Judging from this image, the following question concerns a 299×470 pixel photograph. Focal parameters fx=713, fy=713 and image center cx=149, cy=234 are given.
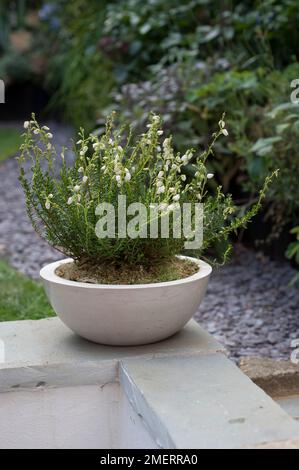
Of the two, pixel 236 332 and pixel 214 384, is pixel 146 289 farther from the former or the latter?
pixel 236 332

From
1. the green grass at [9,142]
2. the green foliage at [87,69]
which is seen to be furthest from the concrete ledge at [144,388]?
the green grass at [9,142]

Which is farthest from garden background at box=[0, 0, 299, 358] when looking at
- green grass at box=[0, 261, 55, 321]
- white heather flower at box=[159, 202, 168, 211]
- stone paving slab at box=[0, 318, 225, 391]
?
white heather flower at box=[159, 202, 168, 211]

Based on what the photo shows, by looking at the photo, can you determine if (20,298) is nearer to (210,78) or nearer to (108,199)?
(108,199)

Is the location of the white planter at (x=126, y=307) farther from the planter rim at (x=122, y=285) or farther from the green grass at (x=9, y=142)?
the green grass at (x=9, y=142)

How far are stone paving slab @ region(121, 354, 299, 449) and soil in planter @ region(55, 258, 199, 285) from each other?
186mm

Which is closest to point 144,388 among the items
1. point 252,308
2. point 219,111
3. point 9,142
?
point 252,308

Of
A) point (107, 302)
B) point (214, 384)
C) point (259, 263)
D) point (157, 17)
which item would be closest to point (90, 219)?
point (107, 302)

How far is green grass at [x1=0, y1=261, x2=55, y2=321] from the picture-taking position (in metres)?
2.86

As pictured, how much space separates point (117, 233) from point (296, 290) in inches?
81.0

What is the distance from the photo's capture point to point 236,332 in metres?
2.96

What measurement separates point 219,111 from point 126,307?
2453 millimetres

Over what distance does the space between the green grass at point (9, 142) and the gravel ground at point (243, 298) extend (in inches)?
91.4

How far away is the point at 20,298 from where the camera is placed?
10.2 feet

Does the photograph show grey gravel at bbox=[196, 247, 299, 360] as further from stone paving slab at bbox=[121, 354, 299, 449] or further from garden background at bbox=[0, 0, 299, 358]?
stone paving slab at bbox=[121, 354, 299, 449]
